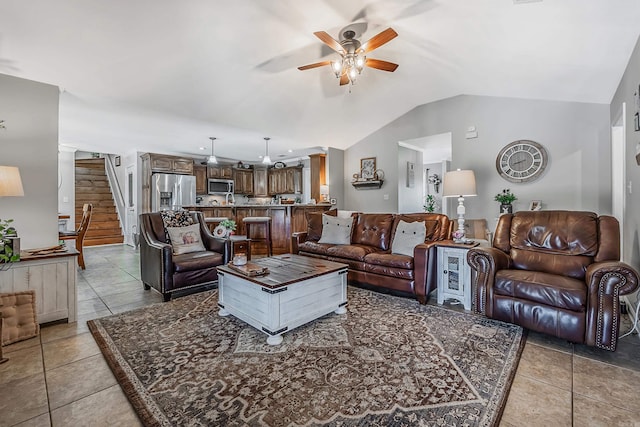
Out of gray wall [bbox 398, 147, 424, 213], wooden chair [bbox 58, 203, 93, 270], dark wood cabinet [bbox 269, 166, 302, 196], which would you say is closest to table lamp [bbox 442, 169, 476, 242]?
gray wall [bbox 398, 147, 424, 213]

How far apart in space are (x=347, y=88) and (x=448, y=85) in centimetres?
158

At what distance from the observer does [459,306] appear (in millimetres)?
3066

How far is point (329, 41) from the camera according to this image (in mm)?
2725

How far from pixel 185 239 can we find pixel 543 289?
3.77m

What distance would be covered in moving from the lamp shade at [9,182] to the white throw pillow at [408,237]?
3655 millimetres

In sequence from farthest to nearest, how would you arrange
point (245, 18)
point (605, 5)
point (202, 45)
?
point (202, 45), point (245, 18), point (605, 5)

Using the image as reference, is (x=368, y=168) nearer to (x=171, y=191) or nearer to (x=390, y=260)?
(x=390, y=260)

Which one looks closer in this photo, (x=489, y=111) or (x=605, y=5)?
(x=605, y=5)

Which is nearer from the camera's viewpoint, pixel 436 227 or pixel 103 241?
pixel 436 227

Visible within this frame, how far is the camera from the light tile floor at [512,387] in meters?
1.50

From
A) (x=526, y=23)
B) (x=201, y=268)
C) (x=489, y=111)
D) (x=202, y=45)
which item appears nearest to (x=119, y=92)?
(x=202, y=45)

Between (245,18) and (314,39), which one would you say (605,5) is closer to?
(314,39)

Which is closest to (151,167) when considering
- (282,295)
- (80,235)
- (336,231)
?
(80,235)

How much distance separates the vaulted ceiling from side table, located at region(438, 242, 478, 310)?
87.2 inches
